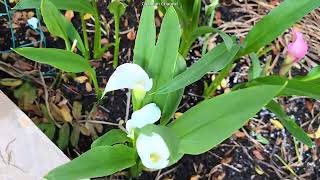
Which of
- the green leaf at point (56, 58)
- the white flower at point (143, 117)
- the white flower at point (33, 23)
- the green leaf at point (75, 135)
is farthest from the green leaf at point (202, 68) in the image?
the white flower at point (33, 23)

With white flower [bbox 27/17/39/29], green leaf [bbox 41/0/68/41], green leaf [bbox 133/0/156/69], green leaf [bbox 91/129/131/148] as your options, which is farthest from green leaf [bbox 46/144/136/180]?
→ white flower [bbox 27/17/39/29]

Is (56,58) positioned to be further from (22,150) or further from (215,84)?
(215,84)

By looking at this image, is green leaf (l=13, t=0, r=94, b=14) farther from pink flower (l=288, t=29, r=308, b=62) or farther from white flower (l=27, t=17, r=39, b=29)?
pink flower (l=288, t=29, r=308, b=62)

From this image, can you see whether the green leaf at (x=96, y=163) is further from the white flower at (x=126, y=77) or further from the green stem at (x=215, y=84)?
the green stem at (x=215, y=84)

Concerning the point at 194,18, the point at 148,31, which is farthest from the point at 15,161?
the point at 194,18

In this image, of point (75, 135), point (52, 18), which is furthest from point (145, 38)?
point (75, 135)

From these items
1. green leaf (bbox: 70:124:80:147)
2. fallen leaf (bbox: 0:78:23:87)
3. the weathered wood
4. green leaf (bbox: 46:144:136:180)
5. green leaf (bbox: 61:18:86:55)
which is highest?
green leaf (bbox: 61:18:86:55)

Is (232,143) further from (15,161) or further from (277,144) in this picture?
(15,161)
